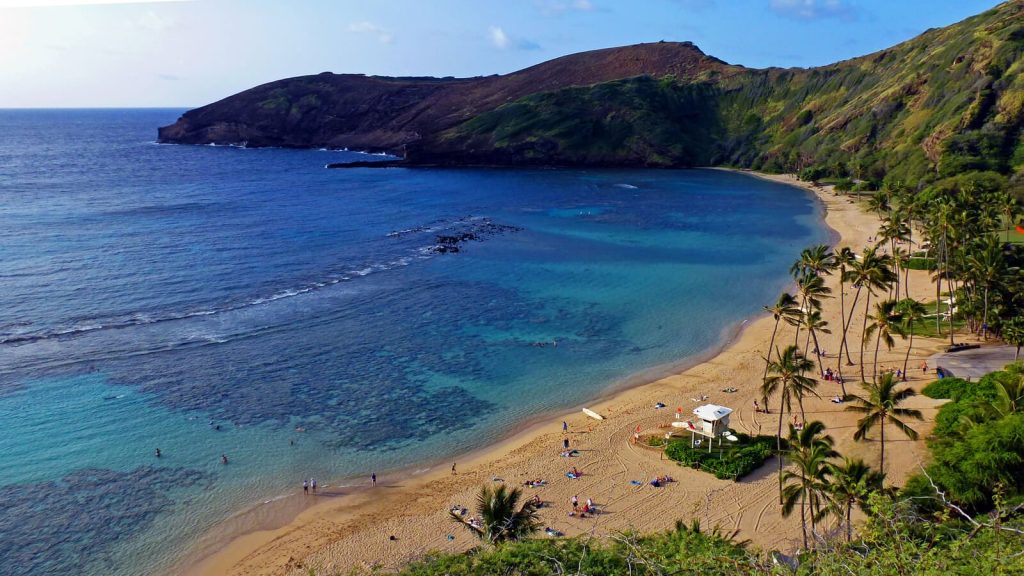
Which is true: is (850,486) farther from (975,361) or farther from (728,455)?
(975,361)

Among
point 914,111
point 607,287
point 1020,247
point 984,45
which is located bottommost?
point 607,287

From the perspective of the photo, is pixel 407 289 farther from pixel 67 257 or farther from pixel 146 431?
pixel 67 257

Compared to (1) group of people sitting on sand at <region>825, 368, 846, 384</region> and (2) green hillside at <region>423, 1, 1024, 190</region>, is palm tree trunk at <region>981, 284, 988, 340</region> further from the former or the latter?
(2) green hillside at <region>423, 1, 1024, 190</region>

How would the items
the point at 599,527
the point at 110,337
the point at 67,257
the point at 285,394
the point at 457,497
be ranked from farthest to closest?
the point at 67,257 → the point at 110,337 → the point at 285,394 → the point at 457,497 → the point at 599,527

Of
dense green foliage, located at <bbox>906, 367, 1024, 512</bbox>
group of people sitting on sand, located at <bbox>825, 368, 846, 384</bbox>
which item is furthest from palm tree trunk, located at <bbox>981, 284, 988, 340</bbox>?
dense green foliage, located at <bbox>906, 367, 1024, 512</bbox>

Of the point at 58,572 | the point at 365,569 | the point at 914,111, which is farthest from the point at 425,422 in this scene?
the point at 914,111

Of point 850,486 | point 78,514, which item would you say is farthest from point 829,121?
point 78,514

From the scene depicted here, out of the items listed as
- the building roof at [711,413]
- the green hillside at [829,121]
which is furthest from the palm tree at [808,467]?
the green hillside at [829,121]

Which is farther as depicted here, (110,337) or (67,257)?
(67,257)
